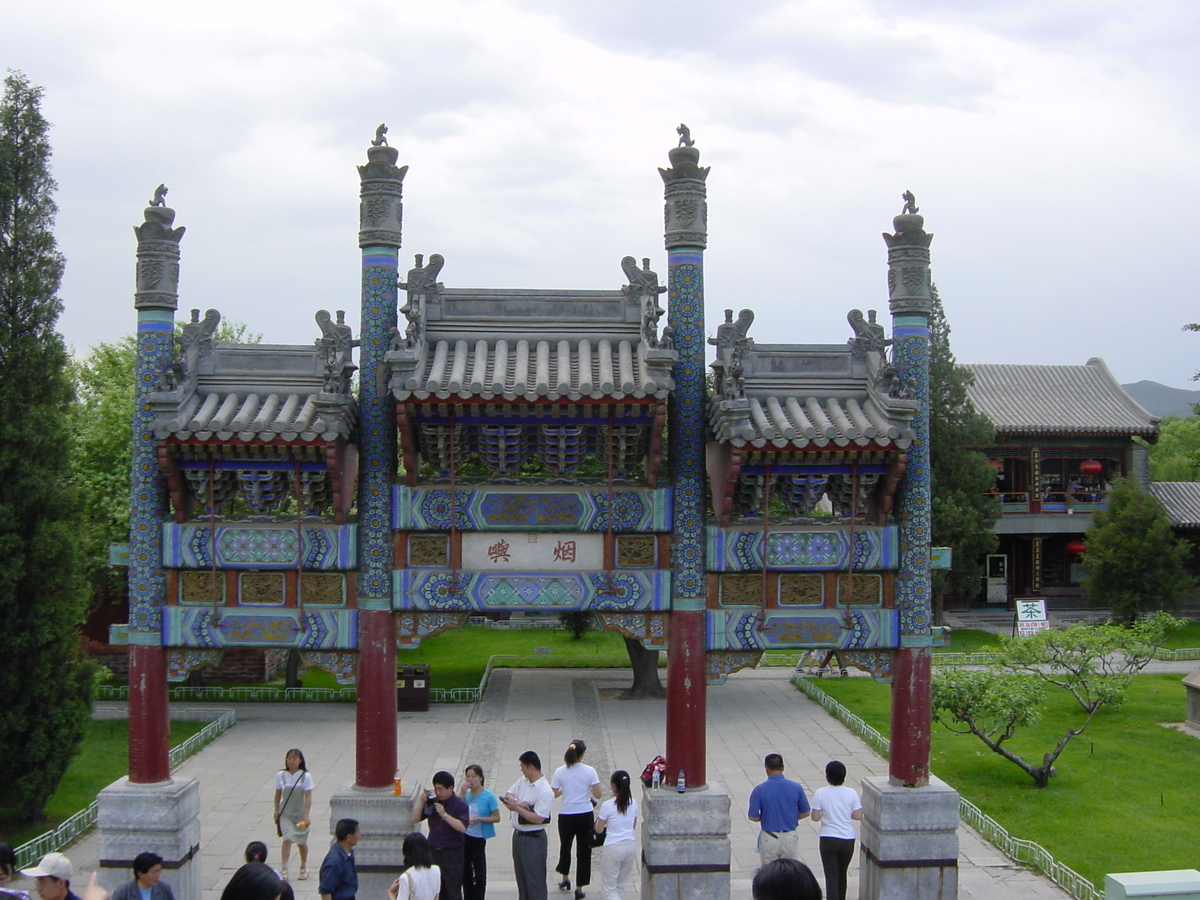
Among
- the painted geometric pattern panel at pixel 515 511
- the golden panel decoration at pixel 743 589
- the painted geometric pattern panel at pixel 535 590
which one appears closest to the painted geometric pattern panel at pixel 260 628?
the painted geometric pattern panel at pixel 535 590

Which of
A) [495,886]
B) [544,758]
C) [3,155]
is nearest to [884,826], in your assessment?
[495,886]

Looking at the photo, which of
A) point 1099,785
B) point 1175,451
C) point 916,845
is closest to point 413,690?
point 1099,785

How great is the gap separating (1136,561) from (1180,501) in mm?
8174

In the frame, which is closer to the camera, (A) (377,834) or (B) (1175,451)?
(A) (377,834)

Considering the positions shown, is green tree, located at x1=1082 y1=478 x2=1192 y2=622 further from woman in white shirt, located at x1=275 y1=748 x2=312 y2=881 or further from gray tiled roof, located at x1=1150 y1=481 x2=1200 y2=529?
woman in white shirt, located at x1=275 y1=748 x2=312 y2=881

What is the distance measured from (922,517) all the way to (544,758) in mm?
11208

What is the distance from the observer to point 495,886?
39.2 feet

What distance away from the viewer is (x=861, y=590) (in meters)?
11.3

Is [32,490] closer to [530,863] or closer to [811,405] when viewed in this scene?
[530,863]

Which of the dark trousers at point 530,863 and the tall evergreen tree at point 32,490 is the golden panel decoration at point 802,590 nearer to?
the dark trousers at point 530,863

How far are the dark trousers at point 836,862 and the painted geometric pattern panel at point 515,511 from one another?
3567mm

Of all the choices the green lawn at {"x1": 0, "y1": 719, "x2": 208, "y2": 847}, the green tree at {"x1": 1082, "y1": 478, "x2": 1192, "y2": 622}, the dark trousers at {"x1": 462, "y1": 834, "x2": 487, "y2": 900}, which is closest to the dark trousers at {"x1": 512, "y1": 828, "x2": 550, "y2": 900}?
the dark trousers at {"x1": 462, "y1": 834, "x2": 487, "y2": 900}

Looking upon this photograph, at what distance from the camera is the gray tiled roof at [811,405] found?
10508mm

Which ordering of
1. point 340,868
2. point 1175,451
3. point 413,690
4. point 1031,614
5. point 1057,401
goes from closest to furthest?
A: 1. point 340,868
2. point 413,690
3. point 1031,614
4. point 1057,401
5. point 1175,451
